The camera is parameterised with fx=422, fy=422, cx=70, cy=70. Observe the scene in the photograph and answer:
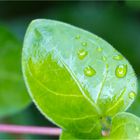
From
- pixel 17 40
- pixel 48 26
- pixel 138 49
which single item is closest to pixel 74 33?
pixel 48 26

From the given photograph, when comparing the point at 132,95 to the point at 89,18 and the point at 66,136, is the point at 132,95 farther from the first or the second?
the point at 89,18

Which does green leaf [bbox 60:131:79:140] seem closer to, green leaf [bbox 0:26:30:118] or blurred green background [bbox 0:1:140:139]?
green leaf [bbox 0:26:30:118]

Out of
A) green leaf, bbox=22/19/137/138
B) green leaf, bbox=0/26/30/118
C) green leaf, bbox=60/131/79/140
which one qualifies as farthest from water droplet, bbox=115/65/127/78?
green leaf, bbox=0/26/30/118

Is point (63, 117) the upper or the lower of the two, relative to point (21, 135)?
upper

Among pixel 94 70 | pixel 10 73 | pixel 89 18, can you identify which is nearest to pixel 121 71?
pixel 94 70

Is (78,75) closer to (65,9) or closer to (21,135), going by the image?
(21,135)

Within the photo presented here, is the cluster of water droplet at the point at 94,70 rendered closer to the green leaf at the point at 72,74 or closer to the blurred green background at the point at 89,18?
the green leaf at the point at 72,74
